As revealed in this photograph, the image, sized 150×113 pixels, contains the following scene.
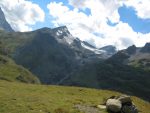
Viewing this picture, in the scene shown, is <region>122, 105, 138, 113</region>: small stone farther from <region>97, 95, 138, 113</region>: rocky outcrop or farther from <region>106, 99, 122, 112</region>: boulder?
<region>106, 99, 122, 112</region>: boulder

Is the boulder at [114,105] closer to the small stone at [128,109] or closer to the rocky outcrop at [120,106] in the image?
the rocky outcrop at [120,106]

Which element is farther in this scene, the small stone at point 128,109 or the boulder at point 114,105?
the boulder at point 114,105

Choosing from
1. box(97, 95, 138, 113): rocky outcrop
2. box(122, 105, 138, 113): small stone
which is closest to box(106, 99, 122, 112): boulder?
box(97, 95, 138, 113): rocky outcrop

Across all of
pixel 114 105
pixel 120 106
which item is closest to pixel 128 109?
pixel 120 106

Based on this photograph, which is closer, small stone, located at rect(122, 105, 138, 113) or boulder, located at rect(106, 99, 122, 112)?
small stone, located at rect(122, 105, 138, 113)

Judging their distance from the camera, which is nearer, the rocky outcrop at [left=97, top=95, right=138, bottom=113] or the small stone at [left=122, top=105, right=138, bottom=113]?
the small stone at [left=122, top=105, right=138, bottom=113]

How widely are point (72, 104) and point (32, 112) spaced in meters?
7.05

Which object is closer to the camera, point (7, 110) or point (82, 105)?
point (7, 110)

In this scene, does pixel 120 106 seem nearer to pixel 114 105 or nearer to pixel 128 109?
pixel 114 105

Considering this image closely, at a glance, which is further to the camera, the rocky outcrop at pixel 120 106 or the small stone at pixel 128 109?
the rocky outcrop at pixel 120 106

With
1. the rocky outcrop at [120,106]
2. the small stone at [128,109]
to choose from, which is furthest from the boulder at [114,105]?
the small stone at [128,109]

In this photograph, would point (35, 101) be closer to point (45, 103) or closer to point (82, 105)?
point (45, 103)

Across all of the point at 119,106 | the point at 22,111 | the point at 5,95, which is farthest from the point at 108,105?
the point at 5,95

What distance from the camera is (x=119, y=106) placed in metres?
37.3
